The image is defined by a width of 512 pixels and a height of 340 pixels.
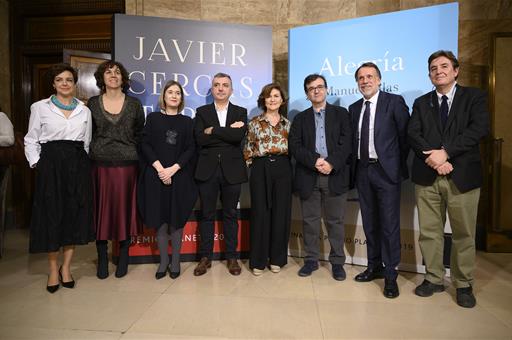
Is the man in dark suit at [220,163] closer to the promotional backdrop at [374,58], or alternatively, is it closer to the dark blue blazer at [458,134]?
the promotional backdrop at [374,58]

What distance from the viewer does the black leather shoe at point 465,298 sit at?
2.60 meters

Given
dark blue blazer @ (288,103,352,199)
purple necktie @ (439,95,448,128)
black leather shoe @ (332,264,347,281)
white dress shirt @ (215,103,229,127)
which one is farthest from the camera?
white dress shirt @ (215,103,229,127)

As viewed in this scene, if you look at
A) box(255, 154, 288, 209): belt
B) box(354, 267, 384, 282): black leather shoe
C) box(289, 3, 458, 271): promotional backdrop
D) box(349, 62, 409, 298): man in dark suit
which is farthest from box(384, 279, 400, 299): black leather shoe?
box(255, 154, 288, 209): belt

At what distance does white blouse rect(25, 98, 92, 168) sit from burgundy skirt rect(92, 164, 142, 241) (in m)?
0.40

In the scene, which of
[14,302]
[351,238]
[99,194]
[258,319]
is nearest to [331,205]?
[351,238]

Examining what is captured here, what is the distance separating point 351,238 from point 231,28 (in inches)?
100

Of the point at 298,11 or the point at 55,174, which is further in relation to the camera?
the point at 298,11

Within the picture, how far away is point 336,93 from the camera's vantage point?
12.1ft

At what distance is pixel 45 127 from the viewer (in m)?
2.82

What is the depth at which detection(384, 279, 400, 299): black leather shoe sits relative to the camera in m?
2.76

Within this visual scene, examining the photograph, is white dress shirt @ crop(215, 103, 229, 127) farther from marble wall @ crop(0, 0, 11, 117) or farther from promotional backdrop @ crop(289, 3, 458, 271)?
marble wall @ crop(0, 0, 11, 117)

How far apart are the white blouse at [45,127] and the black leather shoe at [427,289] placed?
2987 millimetres

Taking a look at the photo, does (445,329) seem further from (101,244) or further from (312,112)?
(101,244)

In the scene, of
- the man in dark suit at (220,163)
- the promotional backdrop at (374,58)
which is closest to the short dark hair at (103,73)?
the man in dark suit at (220,163)
